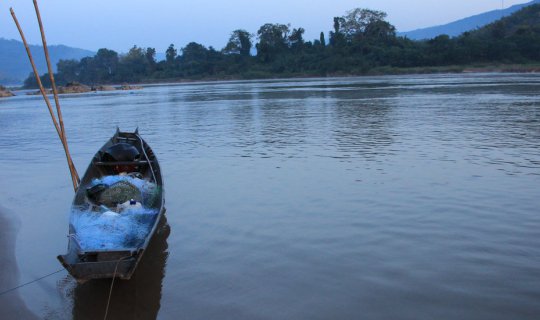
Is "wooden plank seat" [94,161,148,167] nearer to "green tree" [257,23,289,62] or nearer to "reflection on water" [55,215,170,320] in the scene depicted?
"reflection on water" [55,215,170,320]

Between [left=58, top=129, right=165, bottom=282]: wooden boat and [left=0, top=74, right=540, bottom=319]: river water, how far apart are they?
613mm

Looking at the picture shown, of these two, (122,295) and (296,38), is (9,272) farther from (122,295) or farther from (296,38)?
(296,38)

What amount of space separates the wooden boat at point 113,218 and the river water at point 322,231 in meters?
0.61

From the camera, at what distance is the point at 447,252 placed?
733 cm

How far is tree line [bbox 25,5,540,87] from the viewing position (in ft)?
322

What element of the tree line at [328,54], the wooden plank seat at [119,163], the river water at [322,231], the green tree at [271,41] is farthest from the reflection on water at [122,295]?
the green tree at [271,41]

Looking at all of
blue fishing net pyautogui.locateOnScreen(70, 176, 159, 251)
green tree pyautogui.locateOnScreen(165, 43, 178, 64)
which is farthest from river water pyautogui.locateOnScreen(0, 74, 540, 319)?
green tree pyautogui.locateOnScreen(165, 43, 178, 64)

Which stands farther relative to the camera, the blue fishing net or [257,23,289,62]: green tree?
[257,23,289,62]: green tree

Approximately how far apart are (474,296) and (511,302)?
1.34ft

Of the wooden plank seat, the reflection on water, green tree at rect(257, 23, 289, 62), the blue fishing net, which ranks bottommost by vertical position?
the reflection on water

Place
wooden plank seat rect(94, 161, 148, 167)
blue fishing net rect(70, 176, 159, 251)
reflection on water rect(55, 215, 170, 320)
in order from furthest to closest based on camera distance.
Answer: wooden plank seat rect(94, 161, 148, 167) → blue fishing net rect(70, 176, 159, 251) → reflection on water rect(55, 215, 170, 320)

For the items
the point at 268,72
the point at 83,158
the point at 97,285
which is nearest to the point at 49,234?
the point at 97,285

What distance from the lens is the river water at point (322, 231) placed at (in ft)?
20.2

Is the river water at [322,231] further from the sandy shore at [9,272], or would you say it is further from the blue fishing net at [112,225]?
the blue fishing net at [112,225]
